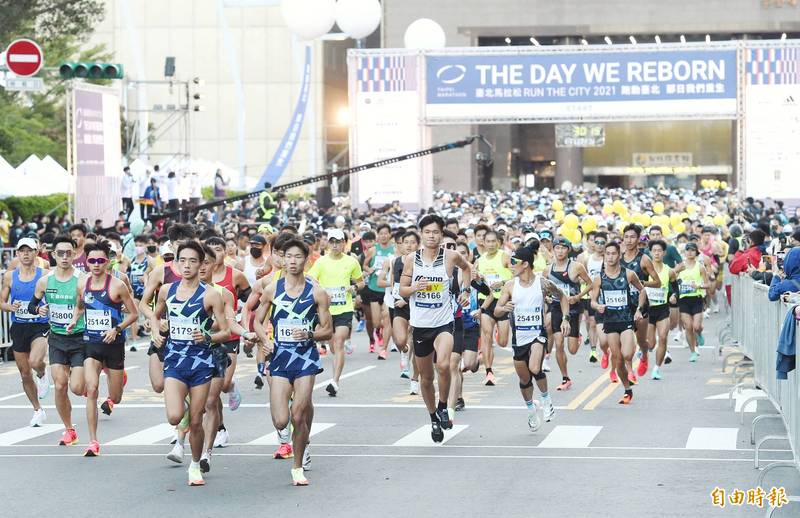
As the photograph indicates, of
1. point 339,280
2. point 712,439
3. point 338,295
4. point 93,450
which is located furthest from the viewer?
point 339,280

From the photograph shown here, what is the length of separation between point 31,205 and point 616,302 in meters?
31.9

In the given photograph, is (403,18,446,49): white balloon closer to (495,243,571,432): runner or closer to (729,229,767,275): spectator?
(729,229,767,275): spectator

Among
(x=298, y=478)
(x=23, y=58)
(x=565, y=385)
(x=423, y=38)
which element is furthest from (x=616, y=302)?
(x=423, y=38)

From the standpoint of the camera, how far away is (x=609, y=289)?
1773cm

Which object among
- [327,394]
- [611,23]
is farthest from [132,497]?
[611,23]

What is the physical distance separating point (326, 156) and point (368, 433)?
70464 mm

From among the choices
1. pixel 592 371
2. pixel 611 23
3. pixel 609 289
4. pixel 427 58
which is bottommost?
pixel 592 371

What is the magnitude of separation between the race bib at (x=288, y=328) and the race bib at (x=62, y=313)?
10.1 ft

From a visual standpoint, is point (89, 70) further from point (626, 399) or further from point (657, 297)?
point (626, 399)

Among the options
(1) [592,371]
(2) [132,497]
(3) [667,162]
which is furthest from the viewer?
(3) [667,162]

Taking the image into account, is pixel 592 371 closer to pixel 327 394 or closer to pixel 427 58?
pixel 327 394

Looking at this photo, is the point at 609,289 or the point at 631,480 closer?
the point at 631,480

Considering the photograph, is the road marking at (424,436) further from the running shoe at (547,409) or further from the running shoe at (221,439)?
the running shoe at (221,439)

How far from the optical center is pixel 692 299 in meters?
22.7
